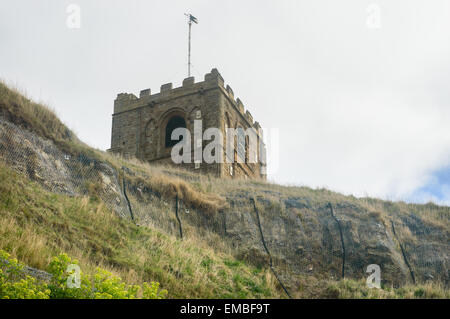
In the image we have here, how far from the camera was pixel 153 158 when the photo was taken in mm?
35406

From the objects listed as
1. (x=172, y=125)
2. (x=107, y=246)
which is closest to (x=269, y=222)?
(x=107, y=246)

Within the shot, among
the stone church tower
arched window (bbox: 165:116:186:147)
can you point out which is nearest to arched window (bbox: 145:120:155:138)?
the stone church tower

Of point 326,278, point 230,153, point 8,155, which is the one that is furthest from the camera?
point 230,153

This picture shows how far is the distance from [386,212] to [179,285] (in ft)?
45.2

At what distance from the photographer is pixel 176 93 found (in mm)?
37031

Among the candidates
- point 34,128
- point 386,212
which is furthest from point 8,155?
point 386,212

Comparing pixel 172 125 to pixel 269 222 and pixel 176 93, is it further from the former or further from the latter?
pixel 269 222

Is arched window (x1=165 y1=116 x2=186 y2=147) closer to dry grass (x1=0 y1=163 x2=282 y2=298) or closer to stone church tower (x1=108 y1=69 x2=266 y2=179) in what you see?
stone church tower (x1=108 y1=69 x2=266 y2=179)

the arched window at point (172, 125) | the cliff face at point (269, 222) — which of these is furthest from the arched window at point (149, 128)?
the cliff face at point (269, 222)

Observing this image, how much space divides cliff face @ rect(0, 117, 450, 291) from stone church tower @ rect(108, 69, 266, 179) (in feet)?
38.8

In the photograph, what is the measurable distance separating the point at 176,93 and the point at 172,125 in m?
2.27

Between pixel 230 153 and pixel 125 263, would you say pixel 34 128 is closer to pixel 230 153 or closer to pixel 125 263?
pixel 125 263

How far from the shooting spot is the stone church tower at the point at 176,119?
34.9 m

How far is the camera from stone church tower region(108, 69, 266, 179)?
34875 millimetres
